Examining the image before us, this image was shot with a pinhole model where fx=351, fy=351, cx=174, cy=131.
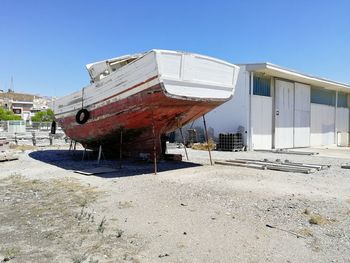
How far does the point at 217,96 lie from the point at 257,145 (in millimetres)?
10081

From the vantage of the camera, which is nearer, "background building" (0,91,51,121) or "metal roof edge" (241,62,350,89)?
"metal roof edge" (241,62,350,89)

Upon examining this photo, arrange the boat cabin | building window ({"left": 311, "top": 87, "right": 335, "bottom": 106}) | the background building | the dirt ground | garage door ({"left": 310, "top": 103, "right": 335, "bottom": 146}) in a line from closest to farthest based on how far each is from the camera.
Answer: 1. the dirt ground
2. the boat cabin
3. garage door ({"left": 310, "top": 103, "right": 335, "bottom": 146})
4. building window ({"left": 311, "top": 87, "right": 335, "bottom": 106})
5. the background building

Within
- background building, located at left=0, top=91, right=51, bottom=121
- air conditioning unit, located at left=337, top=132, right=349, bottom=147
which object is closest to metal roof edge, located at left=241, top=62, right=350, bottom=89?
air conditioning unit, located at left=337, top=132, right=349, bottom=147

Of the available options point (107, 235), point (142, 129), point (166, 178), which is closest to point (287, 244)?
point (107, 235)

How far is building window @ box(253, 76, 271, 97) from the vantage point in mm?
20094

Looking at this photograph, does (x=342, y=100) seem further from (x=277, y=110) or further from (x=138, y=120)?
(x=138, y=120)

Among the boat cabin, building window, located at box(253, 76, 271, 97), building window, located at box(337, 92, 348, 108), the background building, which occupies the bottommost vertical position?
the boat cabin

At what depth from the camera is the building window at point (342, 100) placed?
31.0 metres

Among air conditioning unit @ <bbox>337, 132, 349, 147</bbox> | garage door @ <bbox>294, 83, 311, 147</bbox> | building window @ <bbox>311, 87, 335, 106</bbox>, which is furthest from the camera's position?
air conditioning unit @ <bbox>337, 132, 349, 147</bbox>

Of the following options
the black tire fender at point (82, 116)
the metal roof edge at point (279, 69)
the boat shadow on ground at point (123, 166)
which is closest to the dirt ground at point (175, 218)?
the boat shadow on ground at point (123, 166)

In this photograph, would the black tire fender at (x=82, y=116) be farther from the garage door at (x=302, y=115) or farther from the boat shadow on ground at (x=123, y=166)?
the garage door at (x=302, y=115)

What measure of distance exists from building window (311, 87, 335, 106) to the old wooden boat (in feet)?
57.1

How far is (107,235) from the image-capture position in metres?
4.67

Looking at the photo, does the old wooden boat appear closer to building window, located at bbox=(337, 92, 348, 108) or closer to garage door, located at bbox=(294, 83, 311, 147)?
garage door, located at bbox=(294, 83, 311, 147)
